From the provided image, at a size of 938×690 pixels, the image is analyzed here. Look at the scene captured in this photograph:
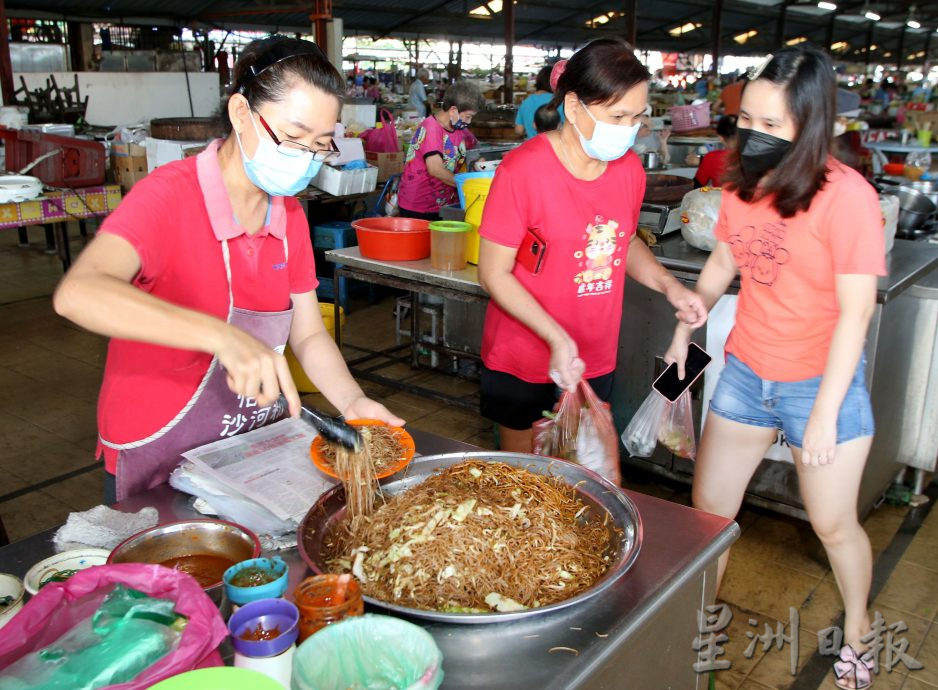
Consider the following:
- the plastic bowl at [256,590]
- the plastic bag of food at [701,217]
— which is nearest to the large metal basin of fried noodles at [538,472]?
the plastic bowl at [256,590]

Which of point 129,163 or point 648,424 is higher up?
point 129,163

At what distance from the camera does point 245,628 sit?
107cm

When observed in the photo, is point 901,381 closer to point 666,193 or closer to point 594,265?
point 666,193

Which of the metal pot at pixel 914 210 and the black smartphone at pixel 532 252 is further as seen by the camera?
the metal pot at pixel 914 210

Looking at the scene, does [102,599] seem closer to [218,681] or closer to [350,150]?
[218,681]

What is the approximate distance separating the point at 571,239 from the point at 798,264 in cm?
63

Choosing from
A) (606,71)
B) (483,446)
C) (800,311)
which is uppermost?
(606,71)

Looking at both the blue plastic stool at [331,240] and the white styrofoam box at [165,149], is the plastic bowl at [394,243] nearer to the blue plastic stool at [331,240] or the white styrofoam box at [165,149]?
the blue plastic stool at [331,240]

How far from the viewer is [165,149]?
20.8ft

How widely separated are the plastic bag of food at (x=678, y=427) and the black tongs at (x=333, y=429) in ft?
4.08

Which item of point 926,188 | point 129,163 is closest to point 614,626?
point 926,188

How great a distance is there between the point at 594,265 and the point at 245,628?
1.64 metres

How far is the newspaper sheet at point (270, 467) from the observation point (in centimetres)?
160

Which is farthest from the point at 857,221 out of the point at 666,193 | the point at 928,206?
the point at 928,206
